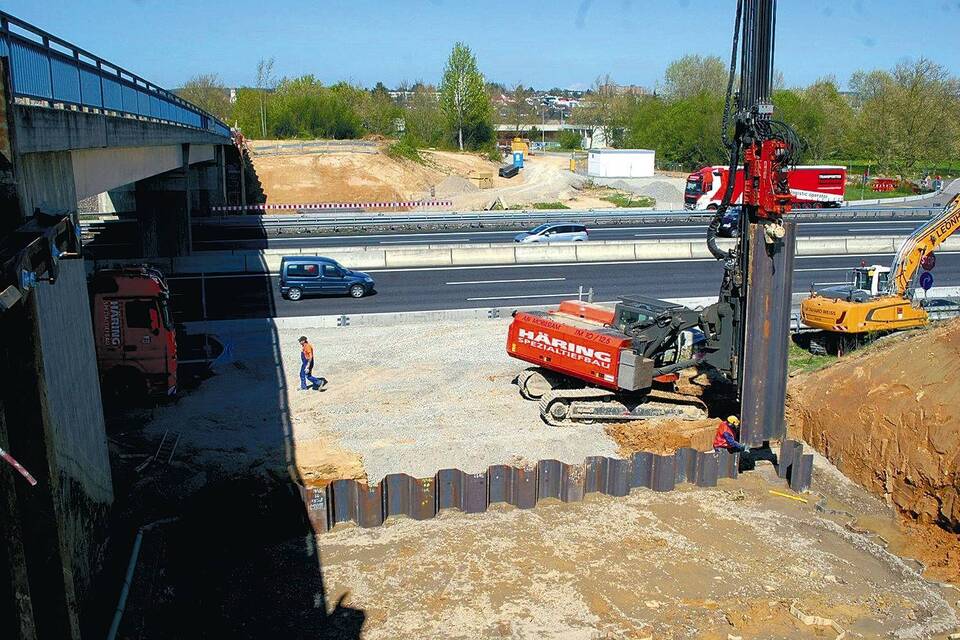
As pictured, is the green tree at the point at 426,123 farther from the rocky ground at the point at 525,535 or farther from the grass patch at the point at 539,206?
the rocky ground at the point at 525,535

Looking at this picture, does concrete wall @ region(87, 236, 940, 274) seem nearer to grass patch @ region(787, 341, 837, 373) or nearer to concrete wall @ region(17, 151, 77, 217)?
grass patch @ region(787, 341, 837, 373)

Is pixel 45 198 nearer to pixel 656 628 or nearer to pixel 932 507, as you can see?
pixel 656 628

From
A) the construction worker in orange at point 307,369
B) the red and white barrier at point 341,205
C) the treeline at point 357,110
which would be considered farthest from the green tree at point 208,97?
the construction worker in orange at point 307,369

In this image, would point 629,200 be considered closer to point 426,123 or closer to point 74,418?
point 426,123

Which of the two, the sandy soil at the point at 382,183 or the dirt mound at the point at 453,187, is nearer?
the sandy soil at the point at 382,183

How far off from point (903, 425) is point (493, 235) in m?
33.1

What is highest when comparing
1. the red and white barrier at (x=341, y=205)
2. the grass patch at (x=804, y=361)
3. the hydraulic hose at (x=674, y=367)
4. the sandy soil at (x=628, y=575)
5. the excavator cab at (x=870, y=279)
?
the red and white barrier at (x=341, y=205)

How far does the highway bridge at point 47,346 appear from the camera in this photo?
318 inches

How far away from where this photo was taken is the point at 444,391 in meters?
20.5

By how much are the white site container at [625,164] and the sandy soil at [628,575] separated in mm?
61762

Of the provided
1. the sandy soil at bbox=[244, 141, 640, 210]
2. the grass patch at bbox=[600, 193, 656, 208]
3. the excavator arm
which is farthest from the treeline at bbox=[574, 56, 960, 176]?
the excavator arm

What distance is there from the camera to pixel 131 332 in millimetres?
18531

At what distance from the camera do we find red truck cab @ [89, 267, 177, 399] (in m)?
18.4

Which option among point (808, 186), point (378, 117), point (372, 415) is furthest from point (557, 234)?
point (378, 117)
